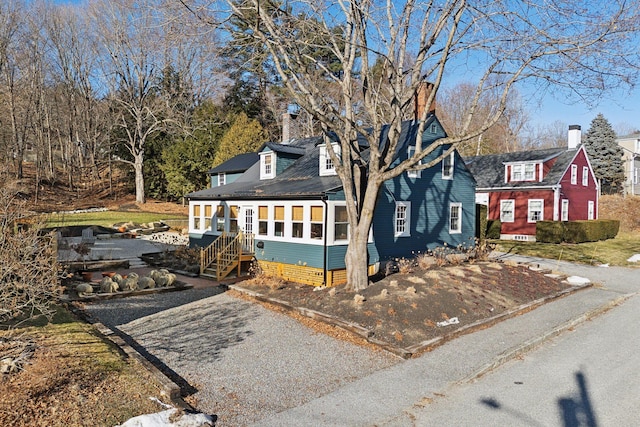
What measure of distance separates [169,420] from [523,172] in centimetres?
2747

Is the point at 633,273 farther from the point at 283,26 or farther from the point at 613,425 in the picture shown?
the point at 283,26

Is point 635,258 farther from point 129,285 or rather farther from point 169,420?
point 169,420

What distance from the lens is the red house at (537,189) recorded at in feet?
85.3

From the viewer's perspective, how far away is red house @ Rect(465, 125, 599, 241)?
2598 cm

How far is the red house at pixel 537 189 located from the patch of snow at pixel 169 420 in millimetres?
25141

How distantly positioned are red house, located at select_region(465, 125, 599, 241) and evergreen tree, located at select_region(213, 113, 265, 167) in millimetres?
16377

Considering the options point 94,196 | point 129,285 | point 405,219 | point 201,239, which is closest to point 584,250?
point 405,219

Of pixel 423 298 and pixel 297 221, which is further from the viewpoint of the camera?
pixel 297 221

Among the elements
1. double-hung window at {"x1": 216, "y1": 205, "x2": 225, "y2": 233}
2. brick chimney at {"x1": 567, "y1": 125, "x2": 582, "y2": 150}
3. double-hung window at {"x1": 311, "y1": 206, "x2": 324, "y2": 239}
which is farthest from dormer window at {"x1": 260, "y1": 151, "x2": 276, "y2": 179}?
brick chimney at {"x1": 567, "y1": 125, "x2": 582, "y2": 150}

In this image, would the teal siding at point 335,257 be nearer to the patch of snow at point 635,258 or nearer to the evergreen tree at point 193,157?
the patch of snow at point 635,258

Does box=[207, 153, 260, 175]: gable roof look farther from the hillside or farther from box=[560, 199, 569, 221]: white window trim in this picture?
box=[560, 199, 569, 221]: white window trim

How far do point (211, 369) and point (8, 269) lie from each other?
10.9 ft

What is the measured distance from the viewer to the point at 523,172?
27547 mm

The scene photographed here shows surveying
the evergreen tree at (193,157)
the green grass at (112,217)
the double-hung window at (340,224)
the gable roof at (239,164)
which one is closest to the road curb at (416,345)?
the double-hung window at (340,224)
